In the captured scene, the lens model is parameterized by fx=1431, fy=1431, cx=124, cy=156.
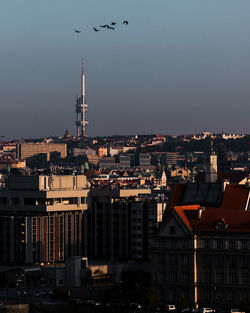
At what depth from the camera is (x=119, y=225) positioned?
411 ft

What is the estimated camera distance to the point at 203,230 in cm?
10206

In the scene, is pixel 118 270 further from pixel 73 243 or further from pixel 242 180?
pixel 242 180

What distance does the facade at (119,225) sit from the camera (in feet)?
405

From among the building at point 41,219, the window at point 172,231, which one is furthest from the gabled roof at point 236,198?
the building at point 41,219

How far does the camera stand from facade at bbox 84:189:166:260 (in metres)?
123

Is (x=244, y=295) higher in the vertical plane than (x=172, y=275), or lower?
lower

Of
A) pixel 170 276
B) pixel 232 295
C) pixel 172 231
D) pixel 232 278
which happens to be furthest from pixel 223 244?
pixel 170 276

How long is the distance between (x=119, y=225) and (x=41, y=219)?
7205mm

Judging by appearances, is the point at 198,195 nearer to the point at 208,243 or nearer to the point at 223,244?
the point at 208,243

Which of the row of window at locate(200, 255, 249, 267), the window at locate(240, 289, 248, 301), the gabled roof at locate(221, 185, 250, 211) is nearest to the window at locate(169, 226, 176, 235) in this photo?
the row of window at locate(200, 255, 249, 267)

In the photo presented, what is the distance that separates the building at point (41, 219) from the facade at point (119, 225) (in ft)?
4.11

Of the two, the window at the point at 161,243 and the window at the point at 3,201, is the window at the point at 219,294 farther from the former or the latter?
the window at the point at 3,201

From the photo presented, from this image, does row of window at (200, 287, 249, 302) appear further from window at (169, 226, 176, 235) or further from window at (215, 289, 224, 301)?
window at (169, 226, 176, 235)

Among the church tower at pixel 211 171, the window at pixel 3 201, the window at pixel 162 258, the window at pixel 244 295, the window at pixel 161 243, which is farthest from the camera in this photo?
the church tower at pixel 211 171
